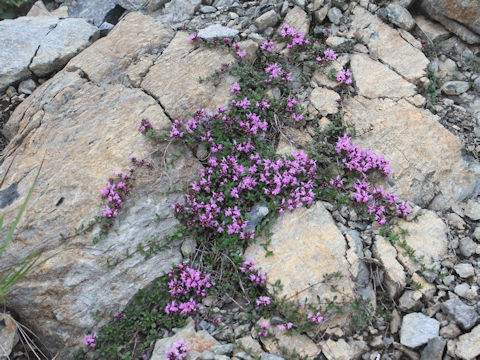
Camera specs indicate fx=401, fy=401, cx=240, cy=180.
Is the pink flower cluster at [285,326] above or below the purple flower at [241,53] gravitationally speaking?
below

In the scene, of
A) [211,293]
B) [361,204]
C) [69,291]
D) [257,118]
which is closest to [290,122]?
[257,118]

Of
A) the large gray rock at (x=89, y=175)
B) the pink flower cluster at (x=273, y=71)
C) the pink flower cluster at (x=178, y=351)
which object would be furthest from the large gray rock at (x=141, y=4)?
the pink flower cluster at (x=178, y=351)

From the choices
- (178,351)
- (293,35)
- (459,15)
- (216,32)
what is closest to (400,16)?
(459,15)

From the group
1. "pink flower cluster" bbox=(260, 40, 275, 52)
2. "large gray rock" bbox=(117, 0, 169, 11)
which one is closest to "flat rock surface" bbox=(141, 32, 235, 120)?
"pink flower cluster" bbox=(260, 40, 275, 52)

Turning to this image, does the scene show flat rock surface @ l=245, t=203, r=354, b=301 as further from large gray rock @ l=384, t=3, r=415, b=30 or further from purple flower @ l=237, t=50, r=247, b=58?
large gray rock @ l=384, t=3, r=415, b=30

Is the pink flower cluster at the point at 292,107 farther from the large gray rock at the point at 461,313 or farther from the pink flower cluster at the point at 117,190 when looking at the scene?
the large gray rock at the point at 461,313

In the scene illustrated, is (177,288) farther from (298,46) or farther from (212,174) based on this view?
(298,46)
